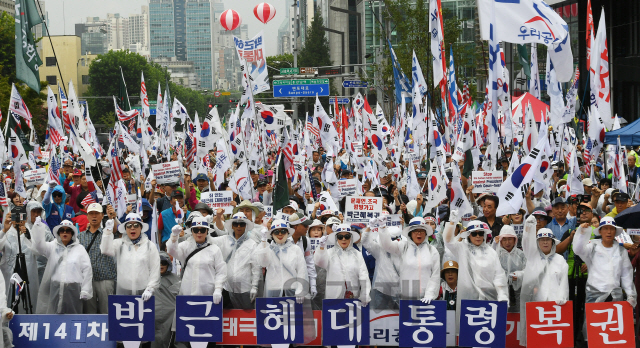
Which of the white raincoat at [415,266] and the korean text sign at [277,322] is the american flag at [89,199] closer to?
the korean text sign at [277,322]

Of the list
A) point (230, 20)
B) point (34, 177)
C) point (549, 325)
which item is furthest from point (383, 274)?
point (230, 20)

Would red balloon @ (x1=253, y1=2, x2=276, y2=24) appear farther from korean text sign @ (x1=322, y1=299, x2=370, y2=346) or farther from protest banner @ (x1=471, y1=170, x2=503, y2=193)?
korean text sign @ (x1=322, y1=299, x2=370, y2=346)

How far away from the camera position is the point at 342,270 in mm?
8203

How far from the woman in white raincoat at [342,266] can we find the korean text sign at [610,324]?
2.31 meters

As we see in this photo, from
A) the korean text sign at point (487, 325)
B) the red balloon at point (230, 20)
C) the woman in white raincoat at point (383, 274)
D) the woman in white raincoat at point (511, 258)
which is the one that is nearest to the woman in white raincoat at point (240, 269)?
the woman in white raincoat at point (383, 274)

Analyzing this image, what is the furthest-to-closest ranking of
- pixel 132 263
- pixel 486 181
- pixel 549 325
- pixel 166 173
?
1. pixel 166 173
2. pixel 486 181
3. pixel 132 263
4. pixel 549 325

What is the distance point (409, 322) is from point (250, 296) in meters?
1.74

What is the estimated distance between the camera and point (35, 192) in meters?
13.3

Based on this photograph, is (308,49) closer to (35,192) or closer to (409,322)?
(35,192)

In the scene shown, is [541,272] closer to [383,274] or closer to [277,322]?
[383,274]

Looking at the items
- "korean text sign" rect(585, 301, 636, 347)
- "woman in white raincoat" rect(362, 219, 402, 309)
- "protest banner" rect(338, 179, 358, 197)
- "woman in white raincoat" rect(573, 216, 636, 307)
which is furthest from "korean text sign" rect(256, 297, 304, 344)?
"protest banner" rect(338, 179, 358, 197)

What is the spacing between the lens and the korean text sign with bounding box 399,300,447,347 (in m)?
7.74

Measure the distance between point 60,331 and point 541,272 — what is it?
4947 mm

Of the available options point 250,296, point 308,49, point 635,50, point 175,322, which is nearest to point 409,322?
point 250,296
